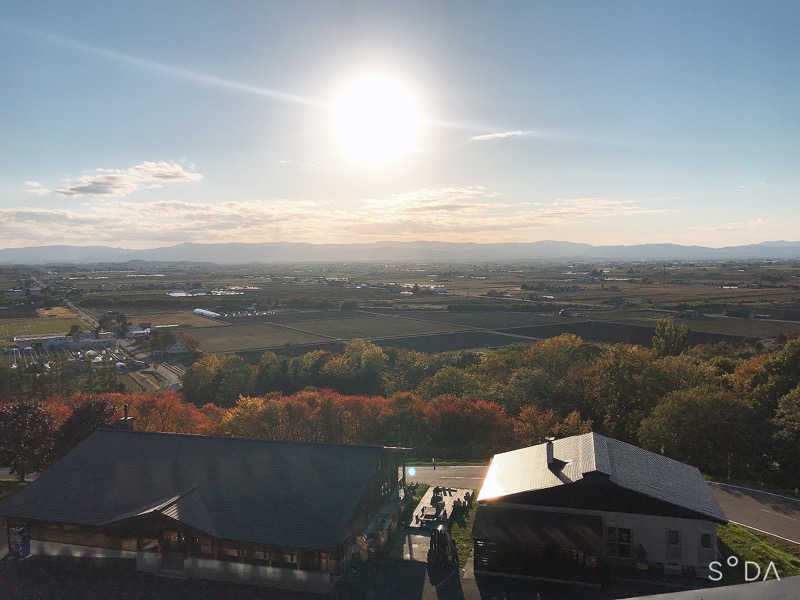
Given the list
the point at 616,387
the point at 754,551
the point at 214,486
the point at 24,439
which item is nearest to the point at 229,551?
the point at 214,486

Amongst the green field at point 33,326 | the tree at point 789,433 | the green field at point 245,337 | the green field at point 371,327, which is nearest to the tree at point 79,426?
the tree at point 789,433

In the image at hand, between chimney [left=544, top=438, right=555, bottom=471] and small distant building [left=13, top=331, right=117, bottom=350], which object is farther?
small distant building [left=13, top=331, right=117, bottom=350]

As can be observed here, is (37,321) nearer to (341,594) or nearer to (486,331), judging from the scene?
(486,331)

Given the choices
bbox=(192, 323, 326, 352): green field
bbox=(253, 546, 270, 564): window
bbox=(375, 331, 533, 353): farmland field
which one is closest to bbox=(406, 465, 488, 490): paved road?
bbox=(253, 546, 270, 564): window

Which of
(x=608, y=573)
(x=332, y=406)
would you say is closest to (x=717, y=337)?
(x=332, y=406)

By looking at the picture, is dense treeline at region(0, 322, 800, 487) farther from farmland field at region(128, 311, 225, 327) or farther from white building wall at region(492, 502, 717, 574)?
farmland field at region(128, 311, 225, 327)

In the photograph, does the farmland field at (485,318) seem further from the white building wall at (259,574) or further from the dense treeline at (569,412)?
the white building wall at (259,574)
